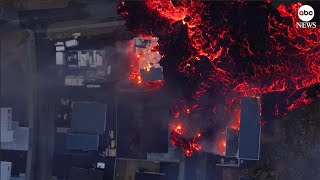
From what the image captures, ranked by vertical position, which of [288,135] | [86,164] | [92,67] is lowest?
[86,164]

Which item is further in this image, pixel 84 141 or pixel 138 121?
pixel 138 121

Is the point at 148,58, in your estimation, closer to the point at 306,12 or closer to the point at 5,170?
the point at 306,12

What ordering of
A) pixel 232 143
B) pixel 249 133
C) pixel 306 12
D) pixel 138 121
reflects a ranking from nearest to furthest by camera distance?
1. pixel 249 133
2. pixel 232 143
3. pixel 306 12
4. pixel 138 121

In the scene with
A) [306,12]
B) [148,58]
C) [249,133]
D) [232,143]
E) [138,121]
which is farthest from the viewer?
[138,121]

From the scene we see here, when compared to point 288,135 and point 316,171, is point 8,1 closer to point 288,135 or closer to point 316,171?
point 288,135

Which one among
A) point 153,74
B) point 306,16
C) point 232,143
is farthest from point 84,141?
point 306,16

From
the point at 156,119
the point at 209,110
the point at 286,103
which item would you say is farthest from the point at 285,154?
the point at 156,119
